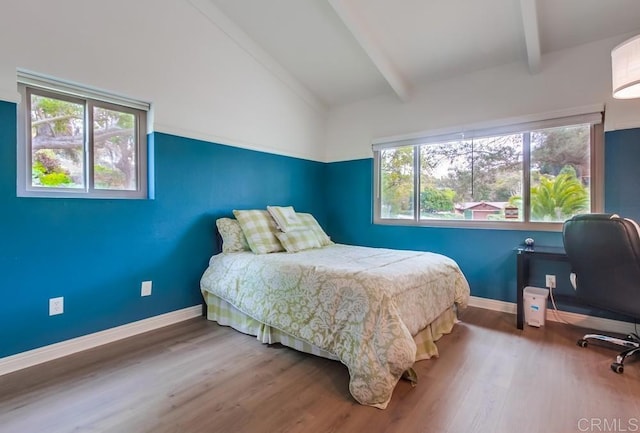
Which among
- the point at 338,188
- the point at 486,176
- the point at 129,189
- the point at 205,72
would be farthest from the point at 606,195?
the point at 129,189

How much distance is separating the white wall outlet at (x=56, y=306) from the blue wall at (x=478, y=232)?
325cm

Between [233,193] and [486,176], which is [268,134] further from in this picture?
[486,176]

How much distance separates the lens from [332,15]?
307 cm

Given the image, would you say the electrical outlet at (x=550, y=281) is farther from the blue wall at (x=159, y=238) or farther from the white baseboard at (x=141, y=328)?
the white baseboard at (x=141, y=328)

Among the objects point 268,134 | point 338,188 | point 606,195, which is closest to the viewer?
point 606,195

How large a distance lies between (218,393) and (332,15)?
334cm

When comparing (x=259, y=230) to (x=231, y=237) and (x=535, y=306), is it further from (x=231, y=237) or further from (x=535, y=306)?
(x=535, y=306)

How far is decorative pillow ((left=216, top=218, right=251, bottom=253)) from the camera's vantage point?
3.16 m

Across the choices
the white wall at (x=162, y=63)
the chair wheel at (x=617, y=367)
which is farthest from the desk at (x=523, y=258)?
the white wall at (x=162, y=63)

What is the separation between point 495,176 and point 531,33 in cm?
136

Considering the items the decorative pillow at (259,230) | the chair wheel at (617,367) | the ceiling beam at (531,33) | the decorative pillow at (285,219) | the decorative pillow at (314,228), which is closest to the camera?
the chair wheel at (617,367)

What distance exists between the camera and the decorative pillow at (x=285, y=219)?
3.39 metres

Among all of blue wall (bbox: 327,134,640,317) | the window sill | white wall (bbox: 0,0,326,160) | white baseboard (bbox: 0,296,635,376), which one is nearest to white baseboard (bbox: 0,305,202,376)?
white baseboard (bbox: 0,296,635,376)

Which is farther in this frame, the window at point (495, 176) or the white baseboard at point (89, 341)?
the window at point (495, 176)
